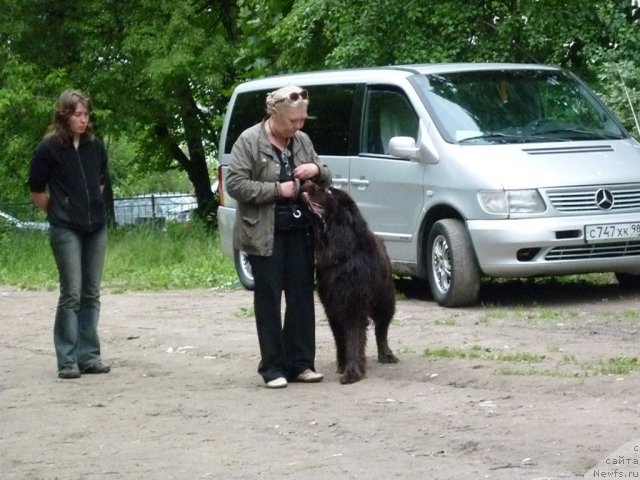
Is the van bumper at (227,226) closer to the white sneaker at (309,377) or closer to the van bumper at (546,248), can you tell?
the van bumper at (546,248)

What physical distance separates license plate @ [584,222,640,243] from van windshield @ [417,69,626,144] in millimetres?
1015

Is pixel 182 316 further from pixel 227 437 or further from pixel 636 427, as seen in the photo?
pixel 636 427

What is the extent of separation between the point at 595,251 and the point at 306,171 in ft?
13.7

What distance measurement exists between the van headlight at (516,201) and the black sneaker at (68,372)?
391 centimetres

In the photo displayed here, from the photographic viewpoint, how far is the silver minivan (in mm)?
12359

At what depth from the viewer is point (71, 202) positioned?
389 inches

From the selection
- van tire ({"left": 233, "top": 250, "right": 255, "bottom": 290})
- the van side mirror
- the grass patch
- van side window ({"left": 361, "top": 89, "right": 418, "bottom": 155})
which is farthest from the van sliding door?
the grass patch

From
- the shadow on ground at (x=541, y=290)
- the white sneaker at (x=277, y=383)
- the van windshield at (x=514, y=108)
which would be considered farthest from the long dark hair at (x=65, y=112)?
the shadow on ground at (x=541, y=290)

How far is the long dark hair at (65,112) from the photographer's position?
982 centimetres

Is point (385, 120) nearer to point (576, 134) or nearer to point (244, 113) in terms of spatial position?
point (576, 134)

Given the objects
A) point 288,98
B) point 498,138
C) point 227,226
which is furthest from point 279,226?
point 227,226

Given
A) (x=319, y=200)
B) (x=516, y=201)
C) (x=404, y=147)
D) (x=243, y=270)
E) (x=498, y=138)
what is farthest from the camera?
(x=243, y=270)

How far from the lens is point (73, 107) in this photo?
9820mm

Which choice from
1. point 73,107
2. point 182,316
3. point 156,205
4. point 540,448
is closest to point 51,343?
point 182,316
